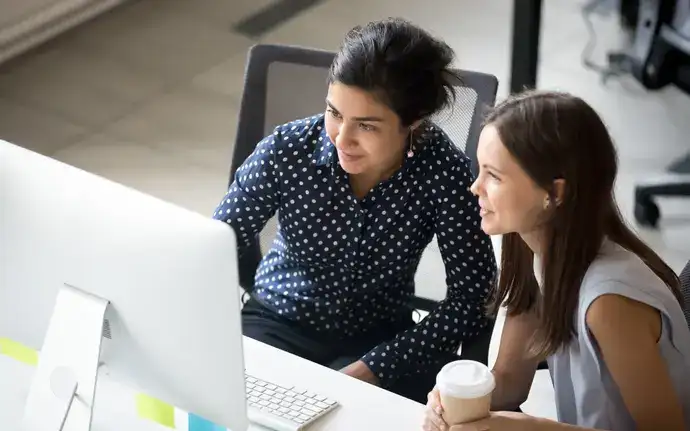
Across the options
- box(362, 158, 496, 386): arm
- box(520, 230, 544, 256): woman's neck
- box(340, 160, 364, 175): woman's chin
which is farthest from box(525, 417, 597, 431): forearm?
box(340, 160, 364, 175): woman's chin

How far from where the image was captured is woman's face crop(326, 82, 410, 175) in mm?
1718

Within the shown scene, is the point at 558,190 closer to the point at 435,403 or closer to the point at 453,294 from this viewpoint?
the point at 435,403

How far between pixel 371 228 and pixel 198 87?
207 centimetres

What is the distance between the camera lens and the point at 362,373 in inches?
71.6

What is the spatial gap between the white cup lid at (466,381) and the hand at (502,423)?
6 centimetres

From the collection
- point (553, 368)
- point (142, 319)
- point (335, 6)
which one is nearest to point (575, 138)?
point (553, 368)

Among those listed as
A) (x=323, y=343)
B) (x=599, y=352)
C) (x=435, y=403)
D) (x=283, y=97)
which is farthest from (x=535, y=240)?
(x=283, y=97)

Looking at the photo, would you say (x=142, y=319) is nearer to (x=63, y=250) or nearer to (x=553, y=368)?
(x=63, y=250)

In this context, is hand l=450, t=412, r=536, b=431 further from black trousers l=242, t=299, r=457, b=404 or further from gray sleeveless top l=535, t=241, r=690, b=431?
black trousers l=242, t=299, r=457, b=404

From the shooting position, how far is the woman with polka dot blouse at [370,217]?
5.69 ft

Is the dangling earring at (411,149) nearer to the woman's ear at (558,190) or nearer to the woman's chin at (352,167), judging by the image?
the woman's chin at (352,167)

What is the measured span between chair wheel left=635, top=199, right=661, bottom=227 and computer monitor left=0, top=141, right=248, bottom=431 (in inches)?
80.7

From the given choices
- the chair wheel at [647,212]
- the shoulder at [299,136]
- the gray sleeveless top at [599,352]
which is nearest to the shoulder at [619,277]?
the gray sleeveless top at [599,352]

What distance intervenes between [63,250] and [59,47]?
288 centimetres
